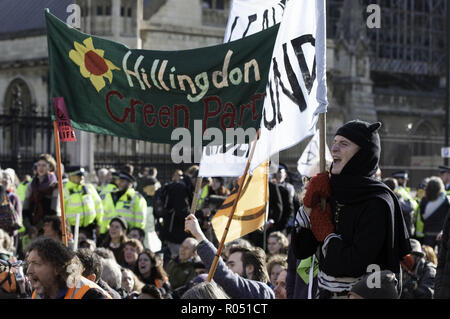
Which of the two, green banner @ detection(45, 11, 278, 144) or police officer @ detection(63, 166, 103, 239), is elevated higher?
green banner @ detection(45, 11, 278, 144)

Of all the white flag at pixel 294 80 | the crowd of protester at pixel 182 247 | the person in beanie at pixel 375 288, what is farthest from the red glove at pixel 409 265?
the person in beanie at pixel 375 288

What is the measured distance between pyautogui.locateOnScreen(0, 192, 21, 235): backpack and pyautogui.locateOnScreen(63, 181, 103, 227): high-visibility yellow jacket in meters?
0.90

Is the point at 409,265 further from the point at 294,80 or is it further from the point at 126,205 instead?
the point at 126,205

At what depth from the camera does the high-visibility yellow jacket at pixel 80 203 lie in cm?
1139

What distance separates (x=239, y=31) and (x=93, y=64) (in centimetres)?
124

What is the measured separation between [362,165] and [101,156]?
19.9 m

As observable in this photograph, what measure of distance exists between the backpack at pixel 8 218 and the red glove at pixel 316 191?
21.3 ft

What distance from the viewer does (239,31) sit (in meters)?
6.82

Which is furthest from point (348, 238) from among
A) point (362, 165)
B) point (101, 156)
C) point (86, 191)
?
A: point (101, 156)

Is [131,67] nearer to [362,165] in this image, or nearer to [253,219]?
[253,219]

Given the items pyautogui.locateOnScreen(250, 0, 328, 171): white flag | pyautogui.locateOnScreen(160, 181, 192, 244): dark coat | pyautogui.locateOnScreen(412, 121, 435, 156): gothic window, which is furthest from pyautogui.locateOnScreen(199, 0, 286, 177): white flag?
pyautogui.locateOnScreen(412, 121, 435, 156): gothic window

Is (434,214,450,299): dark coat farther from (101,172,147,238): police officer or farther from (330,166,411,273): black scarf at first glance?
(101,172,147,238): police officer

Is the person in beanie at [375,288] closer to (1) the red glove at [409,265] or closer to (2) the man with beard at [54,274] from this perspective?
(2) the man with beard at [54,274]

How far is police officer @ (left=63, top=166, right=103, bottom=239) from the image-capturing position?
37.4 ft
